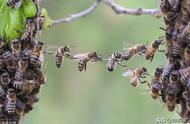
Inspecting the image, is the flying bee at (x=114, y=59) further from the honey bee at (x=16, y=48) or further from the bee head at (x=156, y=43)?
the honey bee at (x=16, y=48)

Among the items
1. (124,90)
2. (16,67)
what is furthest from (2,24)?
(124,90)

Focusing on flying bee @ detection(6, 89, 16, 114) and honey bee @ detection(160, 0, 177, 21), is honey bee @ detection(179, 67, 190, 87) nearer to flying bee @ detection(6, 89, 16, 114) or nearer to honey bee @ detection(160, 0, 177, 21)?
honey bee @ detection(160, 0, 177, 21)

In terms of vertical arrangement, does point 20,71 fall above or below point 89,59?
below

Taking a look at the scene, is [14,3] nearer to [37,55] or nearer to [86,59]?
[37,55]

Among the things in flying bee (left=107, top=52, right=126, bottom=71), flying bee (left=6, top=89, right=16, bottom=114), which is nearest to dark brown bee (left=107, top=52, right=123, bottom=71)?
flying bee (left=107, top=52, right=126, bottom=71)

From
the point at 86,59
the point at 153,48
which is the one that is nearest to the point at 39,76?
the point at 86,59

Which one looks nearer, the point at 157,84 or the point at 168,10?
the point at 168,10
